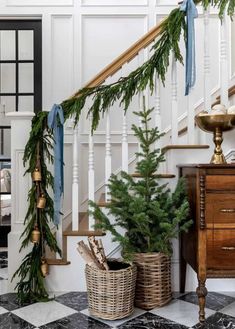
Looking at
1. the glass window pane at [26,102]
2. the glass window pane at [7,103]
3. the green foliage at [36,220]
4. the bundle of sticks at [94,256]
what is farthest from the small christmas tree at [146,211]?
the glass window pane at [7,103]

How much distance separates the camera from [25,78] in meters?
3.65

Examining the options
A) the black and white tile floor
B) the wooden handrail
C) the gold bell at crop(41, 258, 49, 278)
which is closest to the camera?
the black and white tile floor

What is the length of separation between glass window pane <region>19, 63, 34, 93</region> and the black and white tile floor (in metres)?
2.15

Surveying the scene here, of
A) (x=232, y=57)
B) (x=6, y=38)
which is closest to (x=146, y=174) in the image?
(x=232, y=57)

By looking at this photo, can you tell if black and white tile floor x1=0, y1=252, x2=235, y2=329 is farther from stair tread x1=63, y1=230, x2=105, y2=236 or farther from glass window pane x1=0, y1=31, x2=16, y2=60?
glass window pane x1=0, y1=31, x2=16, y2=60

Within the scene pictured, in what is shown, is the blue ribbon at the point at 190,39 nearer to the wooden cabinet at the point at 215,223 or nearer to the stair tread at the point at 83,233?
the wooden cabinet at the point at 215,223

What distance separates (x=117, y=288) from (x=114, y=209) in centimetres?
45

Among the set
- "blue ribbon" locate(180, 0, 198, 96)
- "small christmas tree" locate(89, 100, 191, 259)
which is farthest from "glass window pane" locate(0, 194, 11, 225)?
"blue ribbon" locate(180, 0, 198, 96)

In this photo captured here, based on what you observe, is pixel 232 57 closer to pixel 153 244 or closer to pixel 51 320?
pixel 153 244

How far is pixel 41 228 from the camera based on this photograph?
2262 millimetres

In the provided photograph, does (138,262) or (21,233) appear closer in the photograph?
(138,262)

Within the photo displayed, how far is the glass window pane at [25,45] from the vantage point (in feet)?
11.9

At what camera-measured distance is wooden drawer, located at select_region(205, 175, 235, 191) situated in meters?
1.85

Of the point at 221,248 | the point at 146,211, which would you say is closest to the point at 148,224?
the point at 146,211
